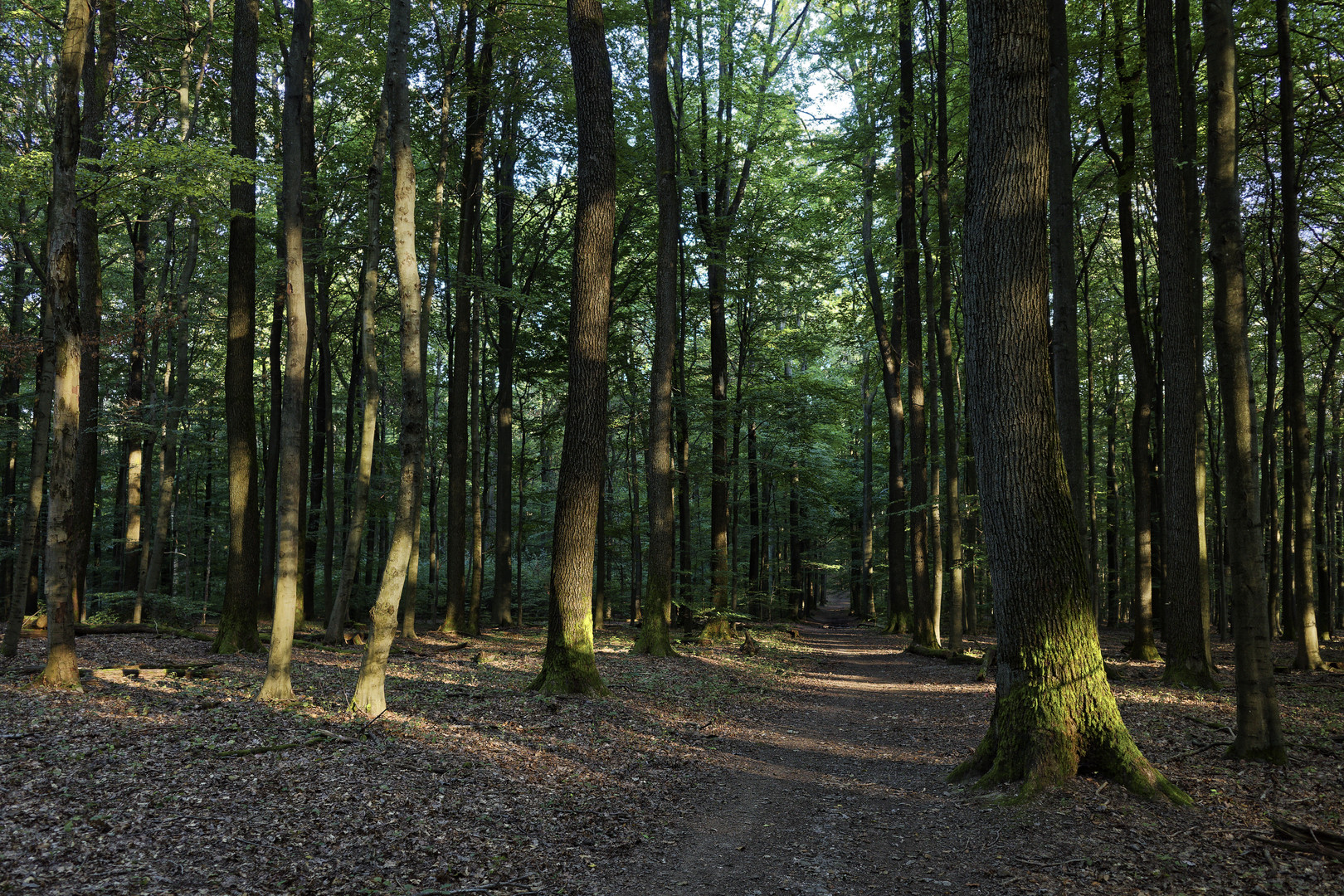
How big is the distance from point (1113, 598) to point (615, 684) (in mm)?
27180

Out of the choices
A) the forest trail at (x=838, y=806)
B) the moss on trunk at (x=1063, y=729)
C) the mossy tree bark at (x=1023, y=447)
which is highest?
the mossy tree bark at (x=1023, y=447)

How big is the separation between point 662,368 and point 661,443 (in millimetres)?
1468

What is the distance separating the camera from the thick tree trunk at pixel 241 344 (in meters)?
10.6

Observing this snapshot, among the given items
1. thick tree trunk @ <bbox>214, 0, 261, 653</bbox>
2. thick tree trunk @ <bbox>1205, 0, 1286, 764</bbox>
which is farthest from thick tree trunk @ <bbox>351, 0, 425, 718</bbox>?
thick tree trunk @ <bbox>1205, 0, 1286, 764</bbox>

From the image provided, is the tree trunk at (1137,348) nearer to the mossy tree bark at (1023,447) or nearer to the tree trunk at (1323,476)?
the mossy tree bark at (1023,447)

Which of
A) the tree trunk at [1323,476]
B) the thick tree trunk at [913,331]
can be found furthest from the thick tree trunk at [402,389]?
the tree trunk at [1323,476]

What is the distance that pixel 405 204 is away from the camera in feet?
24.6

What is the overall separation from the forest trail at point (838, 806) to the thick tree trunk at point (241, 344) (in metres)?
7.76

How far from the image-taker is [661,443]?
13727mm

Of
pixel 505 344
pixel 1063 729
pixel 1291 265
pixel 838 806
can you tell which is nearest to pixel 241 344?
pixel 505 344

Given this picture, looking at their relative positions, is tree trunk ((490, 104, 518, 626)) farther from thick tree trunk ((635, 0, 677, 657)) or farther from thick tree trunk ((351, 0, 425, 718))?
Answer: thick tree trunk ((351, 0, 425, 718))

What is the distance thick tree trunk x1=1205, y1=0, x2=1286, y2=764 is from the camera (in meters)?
6.07

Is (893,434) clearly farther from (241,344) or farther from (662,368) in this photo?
(241,344)

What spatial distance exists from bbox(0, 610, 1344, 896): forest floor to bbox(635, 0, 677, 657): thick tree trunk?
396 centimetres
